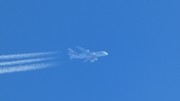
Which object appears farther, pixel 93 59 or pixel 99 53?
pixel 99 53
